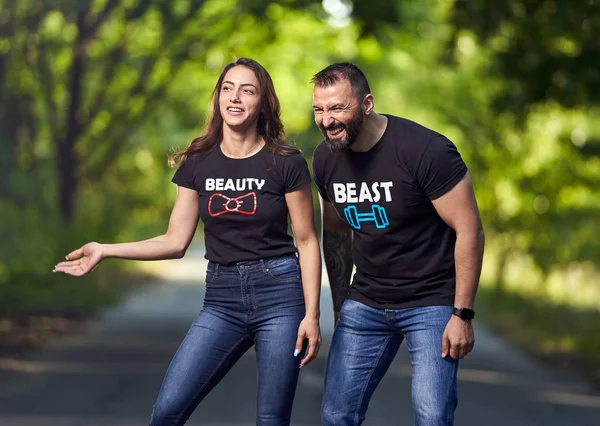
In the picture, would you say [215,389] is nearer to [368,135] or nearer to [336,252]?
[336,252]

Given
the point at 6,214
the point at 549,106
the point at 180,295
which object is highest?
the point at 549,106

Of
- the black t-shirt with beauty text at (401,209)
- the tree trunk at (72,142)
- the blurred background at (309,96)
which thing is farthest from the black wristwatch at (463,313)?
the tree trunk at (72,142)

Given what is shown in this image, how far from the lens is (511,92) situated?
519 inches

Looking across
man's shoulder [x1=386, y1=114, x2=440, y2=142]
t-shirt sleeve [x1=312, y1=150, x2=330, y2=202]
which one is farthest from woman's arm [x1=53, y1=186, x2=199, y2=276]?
man's shoulder [x1=386, y1=114, x2=440, y2=142]

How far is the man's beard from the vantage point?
5.03 m

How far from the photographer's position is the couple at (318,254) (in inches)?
198

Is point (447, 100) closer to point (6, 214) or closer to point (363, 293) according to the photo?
point (6, 214)

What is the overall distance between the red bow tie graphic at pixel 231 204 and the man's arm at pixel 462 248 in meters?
0.72

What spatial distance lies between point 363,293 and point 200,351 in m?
0.69

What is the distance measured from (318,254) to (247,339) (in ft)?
1.44

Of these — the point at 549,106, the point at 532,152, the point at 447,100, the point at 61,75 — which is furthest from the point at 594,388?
the point at 61,75

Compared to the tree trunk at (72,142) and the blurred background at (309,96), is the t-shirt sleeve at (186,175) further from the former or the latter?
the tree trunk at (72,142)

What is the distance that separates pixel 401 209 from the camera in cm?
508

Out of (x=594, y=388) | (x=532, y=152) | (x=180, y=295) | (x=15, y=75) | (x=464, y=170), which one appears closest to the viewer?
(x=464, y=170)
